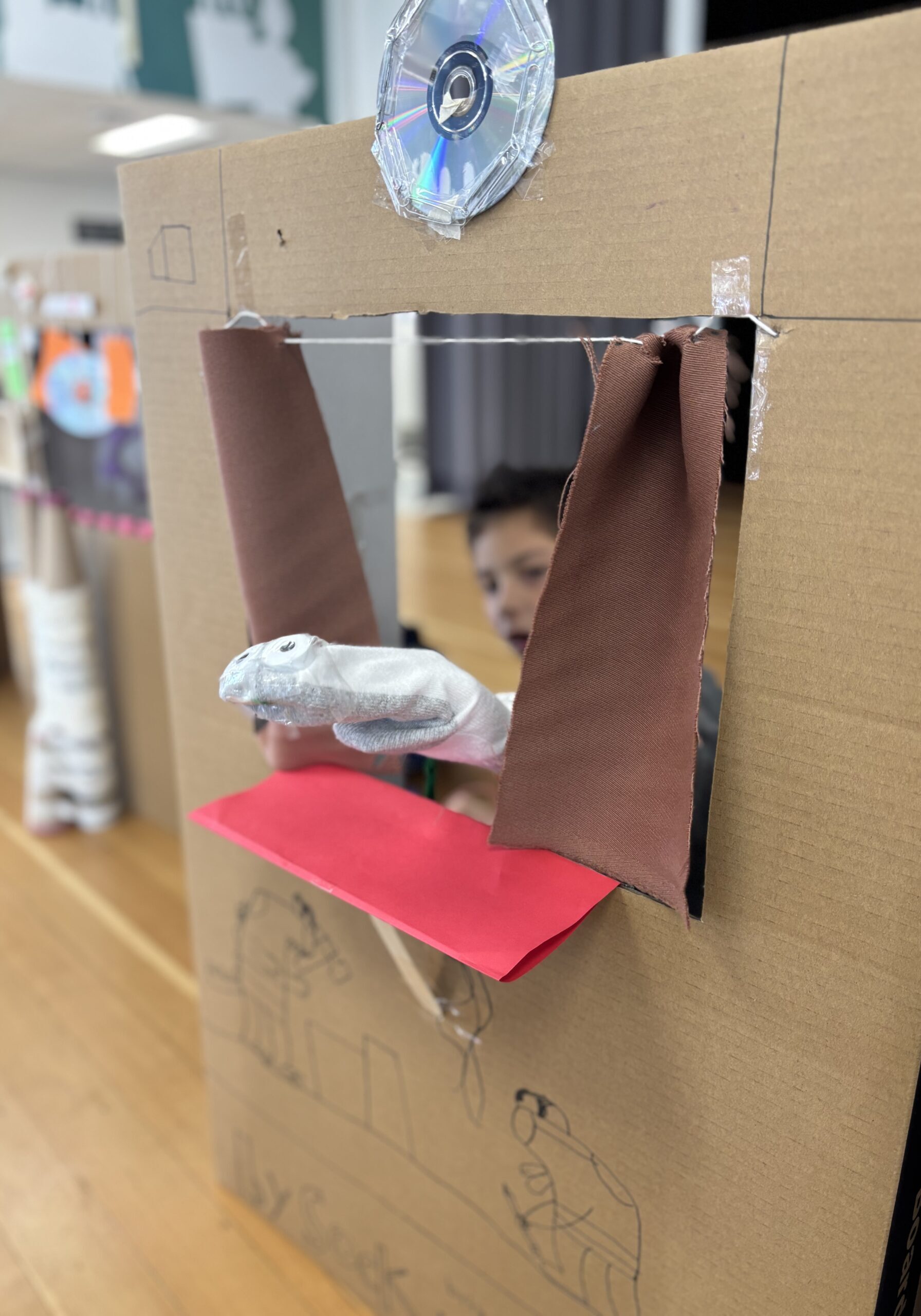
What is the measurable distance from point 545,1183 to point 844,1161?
0.21m

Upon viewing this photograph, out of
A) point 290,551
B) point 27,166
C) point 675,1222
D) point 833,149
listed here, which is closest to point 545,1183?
point 675,1222

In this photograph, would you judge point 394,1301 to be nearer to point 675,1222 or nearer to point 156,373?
point 675,1222

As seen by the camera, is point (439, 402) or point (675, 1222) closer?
point (675, 1222)

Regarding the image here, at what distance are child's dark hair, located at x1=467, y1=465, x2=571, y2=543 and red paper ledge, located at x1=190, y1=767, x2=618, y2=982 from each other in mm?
576

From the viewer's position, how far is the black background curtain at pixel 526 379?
2895 millimetres

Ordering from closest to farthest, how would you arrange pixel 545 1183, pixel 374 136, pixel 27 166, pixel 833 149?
pixel 833 149 < pixel 374 136 < pixel 545 1183 < pixel 27 166

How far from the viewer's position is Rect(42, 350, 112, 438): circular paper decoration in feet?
4.42

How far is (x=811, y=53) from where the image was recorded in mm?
348

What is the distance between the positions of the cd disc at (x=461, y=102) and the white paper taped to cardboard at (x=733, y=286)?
11cm

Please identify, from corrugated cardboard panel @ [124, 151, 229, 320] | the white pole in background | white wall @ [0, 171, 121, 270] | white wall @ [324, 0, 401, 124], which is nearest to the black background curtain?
the white pole in background

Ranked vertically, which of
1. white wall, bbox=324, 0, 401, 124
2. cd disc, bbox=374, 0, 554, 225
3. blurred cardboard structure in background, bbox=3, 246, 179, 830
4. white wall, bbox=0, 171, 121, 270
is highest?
white wall, bbox=324, 0, 401, 124

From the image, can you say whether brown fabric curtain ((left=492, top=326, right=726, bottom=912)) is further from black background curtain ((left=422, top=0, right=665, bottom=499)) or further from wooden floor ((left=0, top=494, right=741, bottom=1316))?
black background curtain ((left=422, top=0, right=665, bottom=499))

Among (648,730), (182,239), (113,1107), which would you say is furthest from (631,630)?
(113,1107)

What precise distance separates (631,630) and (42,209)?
344 cm
